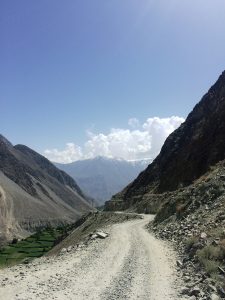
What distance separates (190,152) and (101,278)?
290 feet

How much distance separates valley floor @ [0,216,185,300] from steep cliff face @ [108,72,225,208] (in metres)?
57.3

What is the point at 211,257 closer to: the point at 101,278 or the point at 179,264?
the point at 179,264

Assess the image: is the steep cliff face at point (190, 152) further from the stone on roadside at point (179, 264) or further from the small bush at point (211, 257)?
the small bush at point (211, 257)

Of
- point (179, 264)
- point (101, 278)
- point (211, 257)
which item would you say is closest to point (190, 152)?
point (179, 264)

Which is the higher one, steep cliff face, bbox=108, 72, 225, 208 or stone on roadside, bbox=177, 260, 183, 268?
steep cliff face, bbox=108, 72, 225, 208

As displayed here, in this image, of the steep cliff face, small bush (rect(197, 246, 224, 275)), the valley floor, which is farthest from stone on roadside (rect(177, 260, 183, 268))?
the steep cliff face

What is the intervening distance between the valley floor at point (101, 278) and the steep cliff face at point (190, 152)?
5727cm

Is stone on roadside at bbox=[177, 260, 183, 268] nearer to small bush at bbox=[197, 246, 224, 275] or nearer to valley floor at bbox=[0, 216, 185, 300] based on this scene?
valley floor at bbox=[0, 216, 185, 300]

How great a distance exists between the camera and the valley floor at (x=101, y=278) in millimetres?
14180

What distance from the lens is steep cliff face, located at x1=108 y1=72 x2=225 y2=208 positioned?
9095cm

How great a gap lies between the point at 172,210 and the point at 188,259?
21.4 metres

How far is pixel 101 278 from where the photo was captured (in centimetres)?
1683

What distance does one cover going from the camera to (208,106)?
120 meters

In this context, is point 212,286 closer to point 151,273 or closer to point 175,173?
point 151,273
